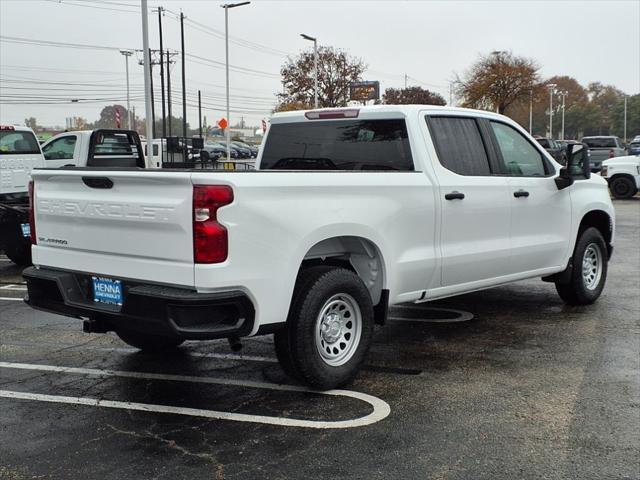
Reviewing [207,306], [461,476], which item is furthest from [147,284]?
[461,476]

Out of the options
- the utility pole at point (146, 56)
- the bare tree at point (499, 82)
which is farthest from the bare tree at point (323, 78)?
the utility pole at point (146, 56)

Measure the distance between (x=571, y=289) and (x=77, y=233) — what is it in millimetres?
5122

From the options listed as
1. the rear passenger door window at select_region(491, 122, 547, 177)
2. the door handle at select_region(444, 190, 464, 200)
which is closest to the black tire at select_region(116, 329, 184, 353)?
the door handle at select_region(444, 190, 464, 200)

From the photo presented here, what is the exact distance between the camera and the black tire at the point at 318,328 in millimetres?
4406

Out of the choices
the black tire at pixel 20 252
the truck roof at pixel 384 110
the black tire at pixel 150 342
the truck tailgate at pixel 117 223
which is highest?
the truck roof at pixel 384 110

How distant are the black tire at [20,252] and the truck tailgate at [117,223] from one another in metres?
5.44

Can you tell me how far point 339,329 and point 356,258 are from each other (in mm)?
603

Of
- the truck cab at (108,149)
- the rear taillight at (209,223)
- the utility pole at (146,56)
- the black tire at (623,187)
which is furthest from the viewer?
the utility pole at (146,56)

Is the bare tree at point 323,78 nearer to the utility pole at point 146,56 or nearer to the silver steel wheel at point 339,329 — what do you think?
the utility pole at point 146,56

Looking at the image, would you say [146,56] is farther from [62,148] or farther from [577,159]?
[577,159]

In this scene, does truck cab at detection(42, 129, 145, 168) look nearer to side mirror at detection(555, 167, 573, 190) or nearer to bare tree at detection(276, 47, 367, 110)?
side mirror at detection(555, 167, 573, 190)

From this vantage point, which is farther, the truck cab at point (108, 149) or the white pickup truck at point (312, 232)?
the truck cab at point (108, 149)

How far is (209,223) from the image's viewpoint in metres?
3.84

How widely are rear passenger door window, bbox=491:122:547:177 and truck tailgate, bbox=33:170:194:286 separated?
3451 millimetres
